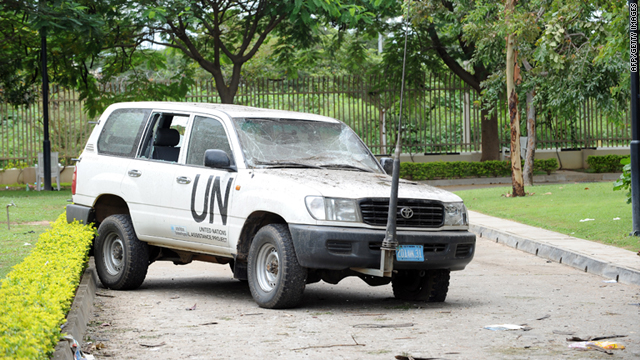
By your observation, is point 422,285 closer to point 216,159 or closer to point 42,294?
point 216,159

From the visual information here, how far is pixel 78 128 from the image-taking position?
2995 cm

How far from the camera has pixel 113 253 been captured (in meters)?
9.29

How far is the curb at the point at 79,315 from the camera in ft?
16.5

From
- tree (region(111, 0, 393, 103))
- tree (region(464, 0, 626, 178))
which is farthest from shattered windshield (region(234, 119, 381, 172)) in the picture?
tree (region(111, 0, 393, 103))

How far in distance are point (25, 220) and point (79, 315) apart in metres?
9.33

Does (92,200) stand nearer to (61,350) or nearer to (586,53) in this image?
(61,350)

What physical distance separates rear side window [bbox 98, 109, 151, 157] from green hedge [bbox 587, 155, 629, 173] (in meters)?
23.4

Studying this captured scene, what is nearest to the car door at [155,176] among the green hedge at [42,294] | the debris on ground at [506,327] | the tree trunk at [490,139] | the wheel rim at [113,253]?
the wheel rim at [113,253]

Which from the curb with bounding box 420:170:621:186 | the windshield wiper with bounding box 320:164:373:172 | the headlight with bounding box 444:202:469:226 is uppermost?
the windshield wiper with bounding box 320:164:373:172

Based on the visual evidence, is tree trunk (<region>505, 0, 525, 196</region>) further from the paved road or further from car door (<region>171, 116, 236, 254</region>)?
car door (<region>171, 116, 236, 254</region>)

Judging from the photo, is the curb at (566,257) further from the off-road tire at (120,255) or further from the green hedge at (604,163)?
the green hedge at (604,163)

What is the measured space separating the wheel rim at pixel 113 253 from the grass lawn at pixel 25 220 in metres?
0.96

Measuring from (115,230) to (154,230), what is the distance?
63 centimetres

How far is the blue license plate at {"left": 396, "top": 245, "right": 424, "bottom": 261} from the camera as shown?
7.26 meters
